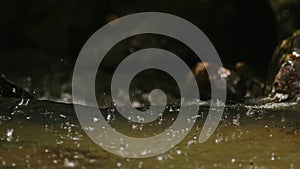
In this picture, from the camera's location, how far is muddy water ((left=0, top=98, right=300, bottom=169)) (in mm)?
4180

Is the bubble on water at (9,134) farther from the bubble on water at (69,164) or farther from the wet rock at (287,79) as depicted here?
the wet rock at (287,79)

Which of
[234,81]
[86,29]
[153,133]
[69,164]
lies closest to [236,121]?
[153,133]

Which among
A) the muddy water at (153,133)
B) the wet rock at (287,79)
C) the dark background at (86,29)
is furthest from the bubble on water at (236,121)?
the dark background at (86,29)

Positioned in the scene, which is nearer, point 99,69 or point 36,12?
point 99,69

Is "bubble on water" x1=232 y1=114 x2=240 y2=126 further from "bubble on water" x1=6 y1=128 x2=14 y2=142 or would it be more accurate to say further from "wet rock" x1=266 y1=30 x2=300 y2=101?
"bubble on water" x1=6 y1=128 x2=14 y2=142

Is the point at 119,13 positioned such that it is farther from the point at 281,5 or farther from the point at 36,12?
the point at 281,5

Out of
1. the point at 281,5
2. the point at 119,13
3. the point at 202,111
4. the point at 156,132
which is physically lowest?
the point at 156,132

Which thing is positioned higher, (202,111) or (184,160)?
(202,111)

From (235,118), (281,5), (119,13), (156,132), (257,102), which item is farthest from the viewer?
(119,13)

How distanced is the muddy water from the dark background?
11.6 ft

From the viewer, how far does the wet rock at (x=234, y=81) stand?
303 inches

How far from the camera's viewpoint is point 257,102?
642cm

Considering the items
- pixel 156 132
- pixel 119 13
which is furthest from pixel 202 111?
pixel 119 13

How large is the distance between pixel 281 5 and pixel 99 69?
3.46 m
